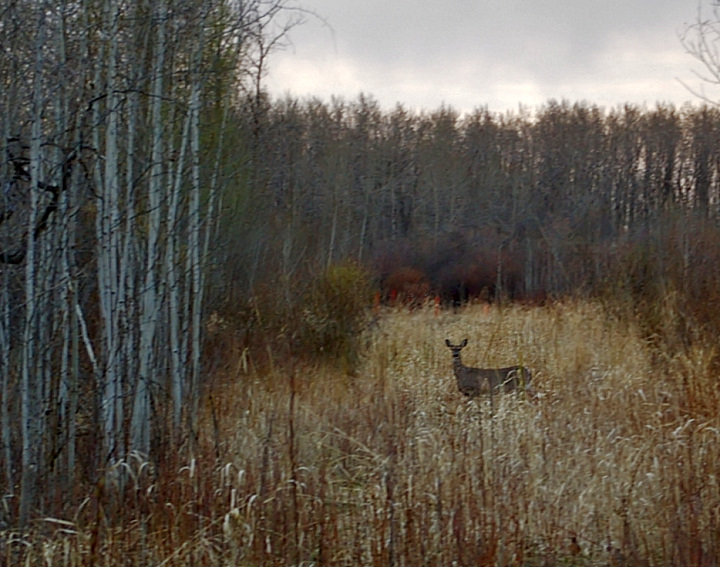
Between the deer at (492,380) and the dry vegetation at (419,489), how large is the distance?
1.01 feet

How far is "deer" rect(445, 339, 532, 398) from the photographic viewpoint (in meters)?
6.87

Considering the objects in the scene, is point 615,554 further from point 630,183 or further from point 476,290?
point 630,183

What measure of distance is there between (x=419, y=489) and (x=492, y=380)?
3.14m

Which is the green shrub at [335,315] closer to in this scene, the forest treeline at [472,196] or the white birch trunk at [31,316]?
the forest treeline at [472,196]

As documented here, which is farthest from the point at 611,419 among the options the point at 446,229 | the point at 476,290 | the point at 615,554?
the point at 446,229

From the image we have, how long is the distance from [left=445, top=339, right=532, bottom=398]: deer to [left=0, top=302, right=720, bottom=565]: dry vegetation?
1.01 ft

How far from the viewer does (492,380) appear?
7.11 meters

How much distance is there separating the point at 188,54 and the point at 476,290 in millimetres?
15711

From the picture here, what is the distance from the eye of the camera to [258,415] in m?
5.45

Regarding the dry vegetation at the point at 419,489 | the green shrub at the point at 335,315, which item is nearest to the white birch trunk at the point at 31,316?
the dry vegetation at the point at 419,489

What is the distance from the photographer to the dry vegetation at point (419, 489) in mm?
3564

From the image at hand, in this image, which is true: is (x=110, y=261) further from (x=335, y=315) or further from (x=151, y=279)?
(x=335, y=315)

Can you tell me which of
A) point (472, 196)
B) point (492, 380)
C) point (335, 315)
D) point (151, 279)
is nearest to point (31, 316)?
point (151, 279)

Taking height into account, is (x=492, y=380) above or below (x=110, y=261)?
below
